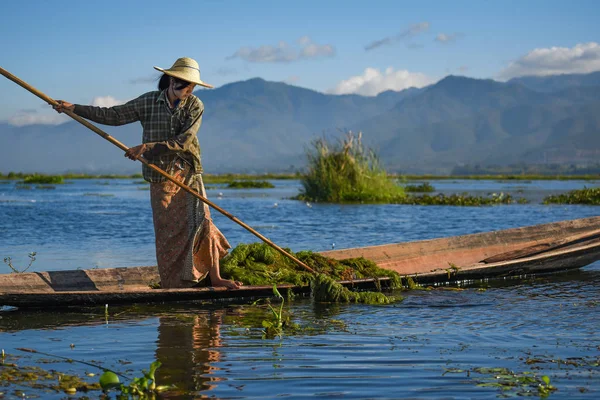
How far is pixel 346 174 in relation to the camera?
25.1 m

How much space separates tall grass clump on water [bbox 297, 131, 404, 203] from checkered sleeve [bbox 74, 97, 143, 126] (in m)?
17.3

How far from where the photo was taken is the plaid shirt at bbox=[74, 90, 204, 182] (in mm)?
6395

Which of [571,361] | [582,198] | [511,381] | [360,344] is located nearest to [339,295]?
[360,344]

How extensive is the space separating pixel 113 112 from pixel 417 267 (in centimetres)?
441

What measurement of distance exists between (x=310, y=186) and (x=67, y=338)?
67.3ft

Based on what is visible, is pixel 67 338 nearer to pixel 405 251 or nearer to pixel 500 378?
pixel 500 378

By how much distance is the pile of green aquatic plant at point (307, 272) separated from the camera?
7.54 m

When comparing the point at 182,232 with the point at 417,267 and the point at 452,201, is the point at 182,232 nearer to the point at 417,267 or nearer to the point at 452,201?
the point at 417,267

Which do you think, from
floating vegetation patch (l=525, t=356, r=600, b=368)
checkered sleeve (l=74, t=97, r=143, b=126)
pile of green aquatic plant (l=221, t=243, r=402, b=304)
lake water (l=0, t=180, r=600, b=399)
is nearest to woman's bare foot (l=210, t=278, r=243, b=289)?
lake water (l=0, t=180, r=600, b=399)

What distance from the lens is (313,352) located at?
5.27 m

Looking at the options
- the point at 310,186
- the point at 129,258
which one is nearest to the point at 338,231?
the point at 129,258

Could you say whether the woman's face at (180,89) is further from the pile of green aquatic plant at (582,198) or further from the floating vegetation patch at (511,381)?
the pile of green aquatic plant at (582,198)

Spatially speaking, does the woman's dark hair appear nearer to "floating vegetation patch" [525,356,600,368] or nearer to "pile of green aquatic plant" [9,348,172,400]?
"pile of green aquatic plant" [9,348,172,400]

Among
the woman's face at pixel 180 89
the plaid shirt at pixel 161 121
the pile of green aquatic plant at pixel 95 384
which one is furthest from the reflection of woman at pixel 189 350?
the woman's face at pixel 180 89
